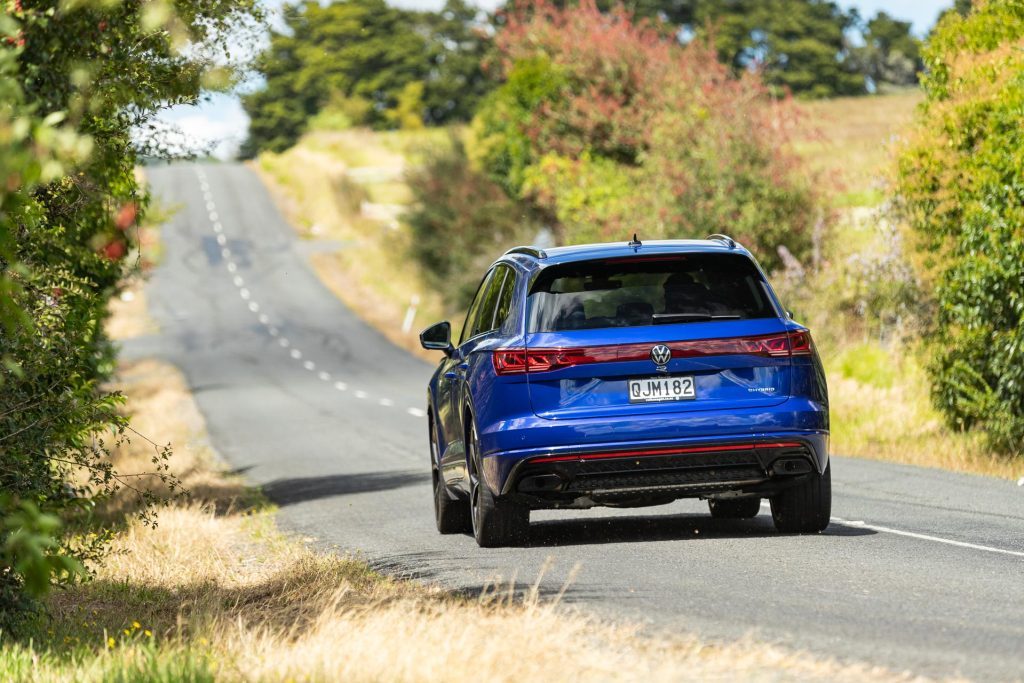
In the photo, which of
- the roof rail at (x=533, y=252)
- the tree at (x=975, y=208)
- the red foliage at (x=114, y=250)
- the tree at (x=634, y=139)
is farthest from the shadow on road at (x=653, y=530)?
the tree at (x=634, y=139)

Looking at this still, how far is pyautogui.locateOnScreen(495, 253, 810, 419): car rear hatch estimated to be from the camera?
948 centimetres

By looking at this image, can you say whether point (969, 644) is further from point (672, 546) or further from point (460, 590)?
point (672, 546)

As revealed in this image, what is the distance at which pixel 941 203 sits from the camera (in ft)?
54.0

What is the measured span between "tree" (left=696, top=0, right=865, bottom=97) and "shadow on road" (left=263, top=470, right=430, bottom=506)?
77198 millimetres

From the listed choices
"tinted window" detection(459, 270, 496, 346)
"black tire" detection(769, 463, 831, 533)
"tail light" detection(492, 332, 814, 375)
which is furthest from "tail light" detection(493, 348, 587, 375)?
"tinted window" detection(459, 270, 496, 346)

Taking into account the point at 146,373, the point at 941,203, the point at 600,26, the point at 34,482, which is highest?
the point at 600,26

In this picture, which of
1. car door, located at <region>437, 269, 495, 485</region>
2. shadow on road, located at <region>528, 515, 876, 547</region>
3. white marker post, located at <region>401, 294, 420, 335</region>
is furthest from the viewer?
white marker post, located at <region>401, 294, 420, 335</region>

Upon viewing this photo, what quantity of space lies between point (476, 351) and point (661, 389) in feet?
4.56

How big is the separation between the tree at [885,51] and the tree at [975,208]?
86.7 metres

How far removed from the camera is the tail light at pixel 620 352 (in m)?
9.47

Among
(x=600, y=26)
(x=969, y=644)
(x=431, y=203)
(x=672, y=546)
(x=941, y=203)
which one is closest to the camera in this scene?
(x=969, y=644)

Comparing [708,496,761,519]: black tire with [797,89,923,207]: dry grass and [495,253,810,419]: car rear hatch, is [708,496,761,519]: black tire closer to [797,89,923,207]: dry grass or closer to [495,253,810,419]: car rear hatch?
[495,253,810,419]: car rear hatch

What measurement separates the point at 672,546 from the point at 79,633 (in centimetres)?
378

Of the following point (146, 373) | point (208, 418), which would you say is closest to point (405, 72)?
point (146, 373)
